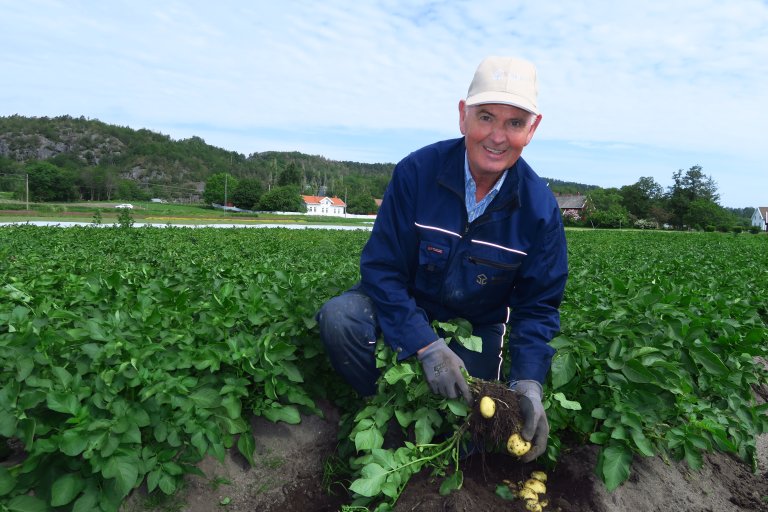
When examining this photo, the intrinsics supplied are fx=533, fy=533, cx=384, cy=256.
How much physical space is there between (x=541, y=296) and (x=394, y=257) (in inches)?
30.1

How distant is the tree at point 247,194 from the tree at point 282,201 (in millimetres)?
5283

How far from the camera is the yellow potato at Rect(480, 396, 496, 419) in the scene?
7.38 ft

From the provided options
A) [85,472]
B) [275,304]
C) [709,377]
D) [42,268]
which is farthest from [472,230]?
[42,268]

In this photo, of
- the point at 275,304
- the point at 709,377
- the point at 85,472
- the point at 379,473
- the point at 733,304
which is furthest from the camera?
the point at 733,304

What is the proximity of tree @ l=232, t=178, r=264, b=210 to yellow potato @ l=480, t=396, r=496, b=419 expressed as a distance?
9413cm

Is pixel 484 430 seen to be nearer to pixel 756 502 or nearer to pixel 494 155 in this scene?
pixel 494 155

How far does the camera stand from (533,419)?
2.25m

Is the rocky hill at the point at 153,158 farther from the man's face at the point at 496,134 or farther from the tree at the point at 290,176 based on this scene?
the man's face at the point at 496,134

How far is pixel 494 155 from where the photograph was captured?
8.50 feet

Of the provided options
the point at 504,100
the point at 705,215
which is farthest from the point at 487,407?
the point at 705,215

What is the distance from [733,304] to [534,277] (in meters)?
2.35

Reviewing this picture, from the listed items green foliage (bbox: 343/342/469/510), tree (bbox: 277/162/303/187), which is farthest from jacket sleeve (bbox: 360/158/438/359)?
tree (bbox: 277/162/303/187)

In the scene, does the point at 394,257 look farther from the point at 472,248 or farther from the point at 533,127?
the point at 533,127

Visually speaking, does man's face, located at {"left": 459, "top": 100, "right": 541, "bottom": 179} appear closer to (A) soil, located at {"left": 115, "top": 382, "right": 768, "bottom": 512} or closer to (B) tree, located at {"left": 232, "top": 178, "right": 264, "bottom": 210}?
(A) soil, located at {"left": 115, "top": 382, "right": 768, "bottom": 512}
